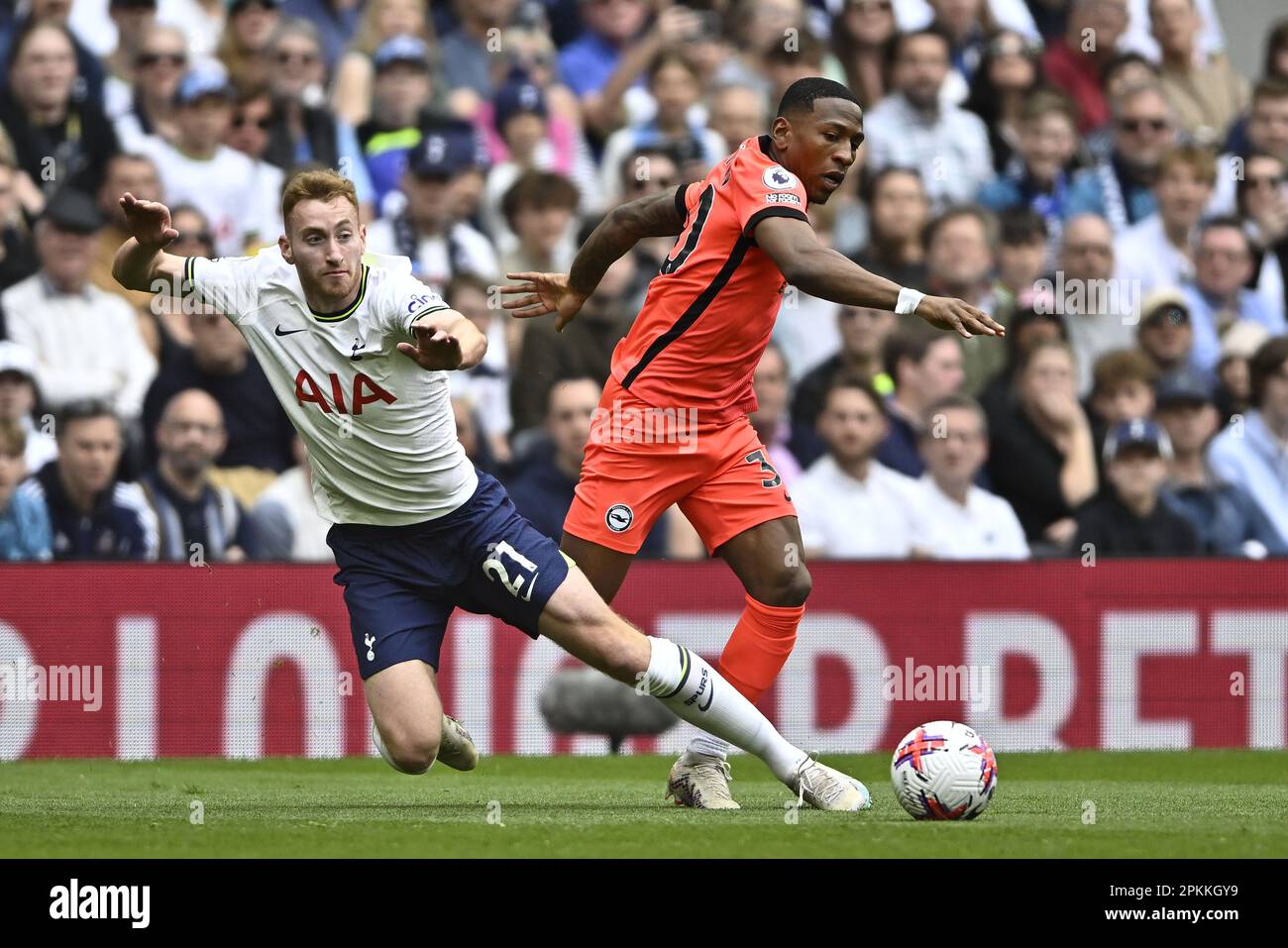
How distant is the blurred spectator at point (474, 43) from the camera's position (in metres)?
15.0

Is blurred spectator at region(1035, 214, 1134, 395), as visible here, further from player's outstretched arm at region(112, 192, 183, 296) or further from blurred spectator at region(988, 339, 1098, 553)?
player's outstretched arm at region(112, 192, 183, 296)

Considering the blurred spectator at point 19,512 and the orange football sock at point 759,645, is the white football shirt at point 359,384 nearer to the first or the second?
the orange football sock at point 759,645

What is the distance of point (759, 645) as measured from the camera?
336 inches

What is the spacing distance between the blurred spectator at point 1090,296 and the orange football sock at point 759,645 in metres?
6.51

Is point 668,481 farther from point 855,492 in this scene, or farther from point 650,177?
point 650,177

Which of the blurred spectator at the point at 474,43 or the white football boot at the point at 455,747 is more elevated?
the blurred spectator at the point at 474,43

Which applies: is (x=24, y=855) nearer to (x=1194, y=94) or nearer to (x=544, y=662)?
(x=544, y=662)

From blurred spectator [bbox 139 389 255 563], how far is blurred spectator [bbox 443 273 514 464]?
1675 mm

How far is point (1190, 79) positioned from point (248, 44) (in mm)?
7533

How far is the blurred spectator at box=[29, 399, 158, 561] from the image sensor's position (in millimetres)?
12094

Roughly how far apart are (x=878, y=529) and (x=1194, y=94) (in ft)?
18.2

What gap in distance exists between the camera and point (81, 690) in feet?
38.8

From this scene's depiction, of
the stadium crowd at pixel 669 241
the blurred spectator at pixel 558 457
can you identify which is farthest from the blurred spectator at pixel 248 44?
the blurred spectator at pixel 558 457

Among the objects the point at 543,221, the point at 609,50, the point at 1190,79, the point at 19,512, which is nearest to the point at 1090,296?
the point at 1190,79
